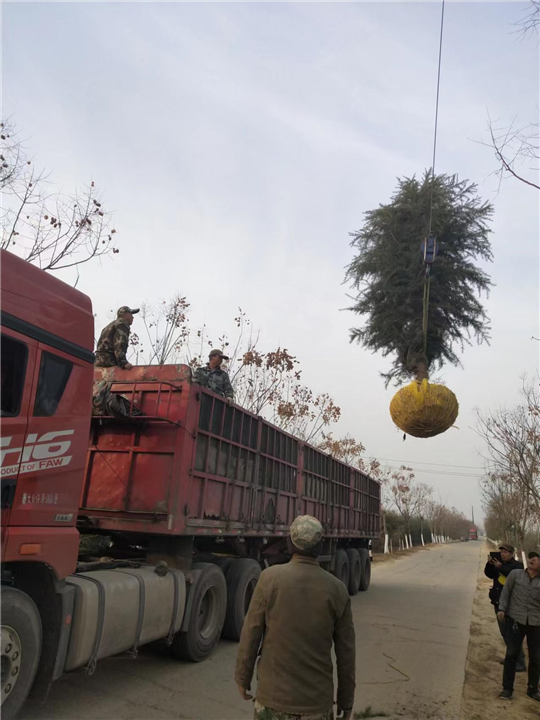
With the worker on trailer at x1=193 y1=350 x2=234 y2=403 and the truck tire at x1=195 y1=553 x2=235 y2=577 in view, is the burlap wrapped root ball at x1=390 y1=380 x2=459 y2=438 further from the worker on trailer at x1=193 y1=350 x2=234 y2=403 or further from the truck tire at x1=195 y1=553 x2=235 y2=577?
the truck tire at x1=195 y1=553 x2=235 y2=577

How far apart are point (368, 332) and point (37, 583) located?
3.76 m

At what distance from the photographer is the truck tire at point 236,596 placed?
6.55 m

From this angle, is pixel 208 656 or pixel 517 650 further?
pixel 208 656

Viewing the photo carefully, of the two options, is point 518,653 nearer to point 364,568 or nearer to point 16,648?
point 16,648

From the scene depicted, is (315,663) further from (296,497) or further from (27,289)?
(296,497)

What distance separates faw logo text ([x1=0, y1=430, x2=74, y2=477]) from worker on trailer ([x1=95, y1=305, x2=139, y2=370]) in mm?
2303

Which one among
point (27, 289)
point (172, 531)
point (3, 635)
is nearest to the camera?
point (3, 635)

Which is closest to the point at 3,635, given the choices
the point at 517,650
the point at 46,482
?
the point at 46,482

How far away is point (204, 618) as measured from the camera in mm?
6113

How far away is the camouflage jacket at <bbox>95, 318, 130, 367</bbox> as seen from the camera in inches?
243

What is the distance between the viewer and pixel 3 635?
3.30 metres

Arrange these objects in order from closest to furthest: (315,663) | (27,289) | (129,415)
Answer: (315,663) → (27,289) → (129,415)

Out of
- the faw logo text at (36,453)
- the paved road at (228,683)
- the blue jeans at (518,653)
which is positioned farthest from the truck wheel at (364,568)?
the faw logo text at (36,453)

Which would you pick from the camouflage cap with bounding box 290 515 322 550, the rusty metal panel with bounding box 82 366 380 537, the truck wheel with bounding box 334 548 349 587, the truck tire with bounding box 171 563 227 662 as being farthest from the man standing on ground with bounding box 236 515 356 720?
the truck wheel with bounding box 334 548 349 587
